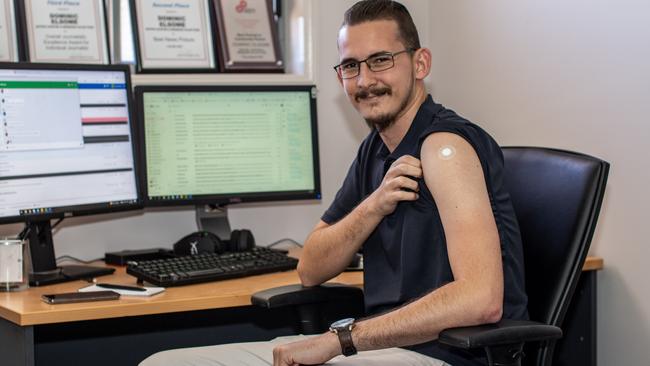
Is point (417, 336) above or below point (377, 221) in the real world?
below

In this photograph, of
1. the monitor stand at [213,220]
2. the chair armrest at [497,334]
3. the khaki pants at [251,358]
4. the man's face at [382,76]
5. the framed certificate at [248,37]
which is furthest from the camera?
the framed certificate at [248,37]

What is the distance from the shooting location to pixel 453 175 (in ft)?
5.47

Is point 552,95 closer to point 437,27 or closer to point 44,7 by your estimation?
point 437,27

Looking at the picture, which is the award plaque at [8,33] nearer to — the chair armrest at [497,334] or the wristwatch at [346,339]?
the wristwatch at [346,339]

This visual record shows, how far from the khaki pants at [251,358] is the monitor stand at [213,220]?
81 cm

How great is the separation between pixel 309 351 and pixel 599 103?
3.80ft

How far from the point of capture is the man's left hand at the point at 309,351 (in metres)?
1.72

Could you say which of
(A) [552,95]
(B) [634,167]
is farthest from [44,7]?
(B) [634,167]

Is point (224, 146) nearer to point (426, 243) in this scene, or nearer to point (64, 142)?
point (64, 142)

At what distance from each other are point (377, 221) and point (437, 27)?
139 centimetres

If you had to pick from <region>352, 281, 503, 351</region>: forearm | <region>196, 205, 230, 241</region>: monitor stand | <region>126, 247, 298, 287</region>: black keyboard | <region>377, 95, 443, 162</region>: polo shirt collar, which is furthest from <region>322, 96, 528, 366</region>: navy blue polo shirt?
<region>196, 205, 230, 241</region>: monitor stand

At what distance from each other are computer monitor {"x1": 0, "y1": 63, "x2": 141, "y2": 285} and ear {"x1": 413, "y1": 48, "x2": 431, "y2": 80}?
929mm

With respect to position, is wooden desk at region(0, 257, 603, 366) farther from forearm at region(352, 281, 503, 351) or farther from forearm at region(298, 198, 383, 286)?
forearm at region(352, 281, 503, 351)

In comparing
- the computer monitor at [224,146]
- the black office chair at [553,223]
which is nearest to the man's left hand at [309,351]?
the black office chair at [553,223]
